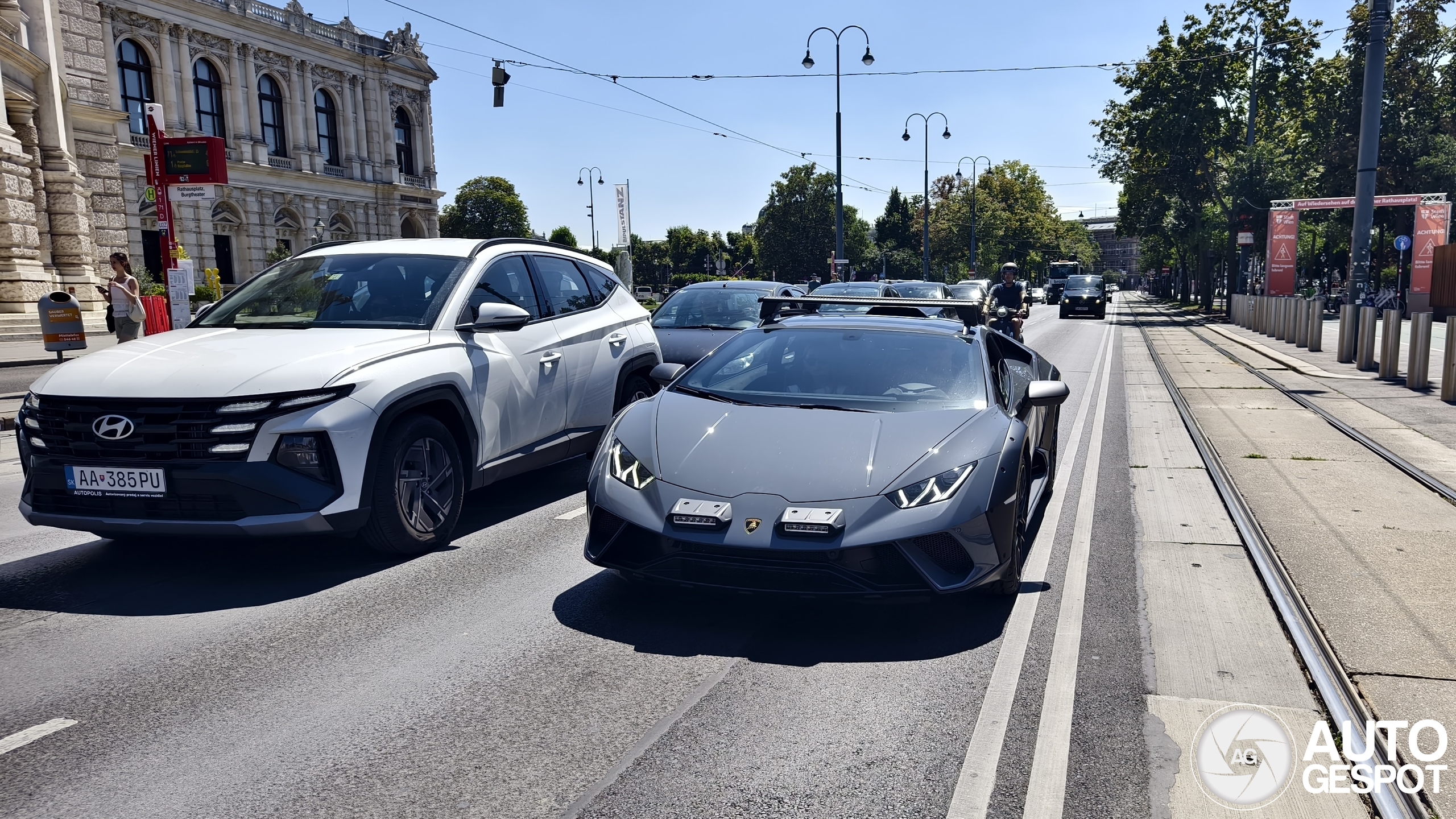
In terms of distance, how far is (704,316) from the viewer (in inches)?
486

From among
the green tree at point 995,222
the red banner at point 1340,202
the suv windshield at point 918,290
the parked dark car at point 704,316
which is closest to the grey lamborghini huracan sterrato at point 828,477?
the parked dark car at point 704,316

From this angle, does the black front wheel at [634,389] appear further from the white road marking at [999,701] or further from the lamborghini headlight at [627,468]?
the white road marking at [999,701]

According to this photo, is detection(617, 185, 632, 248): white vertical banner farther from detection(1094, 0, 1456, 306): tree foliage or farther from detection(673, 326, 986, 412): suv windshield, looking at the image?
detection(673, 326, 986, 412): suv windshield

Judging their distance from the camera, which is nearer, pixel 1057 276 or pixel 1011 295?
pixel 1011 295

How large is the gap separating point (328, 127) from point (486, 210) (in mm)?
28280

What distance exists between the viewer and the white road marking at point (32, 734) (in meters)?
3.29

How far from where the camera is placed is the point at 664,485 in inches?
174

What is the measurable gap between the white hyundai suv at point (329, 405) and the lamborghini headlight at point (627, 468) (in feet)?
4.05

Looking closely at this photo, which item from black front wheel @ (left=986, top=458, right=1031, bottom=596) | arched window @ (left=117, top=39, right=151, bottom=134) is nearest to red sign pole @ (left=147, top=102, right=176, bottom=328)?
black front wheel @ (left=986, top=458, right=1031, bottom=596)

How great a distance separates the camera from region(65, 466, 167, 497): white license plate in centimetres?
475

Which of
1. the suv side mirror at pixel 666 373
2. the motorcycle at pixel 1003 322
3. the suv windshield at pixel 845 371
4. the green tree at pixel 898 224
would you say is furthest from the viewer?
the green tree at pixel 898 224

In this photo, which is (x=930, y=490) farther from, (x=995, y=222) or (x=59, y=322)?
(x=995, y=222)

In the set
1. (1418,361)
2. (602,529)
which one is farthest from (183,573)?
(1418,361)

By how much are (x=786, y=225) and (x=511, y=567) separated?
3081 inches
